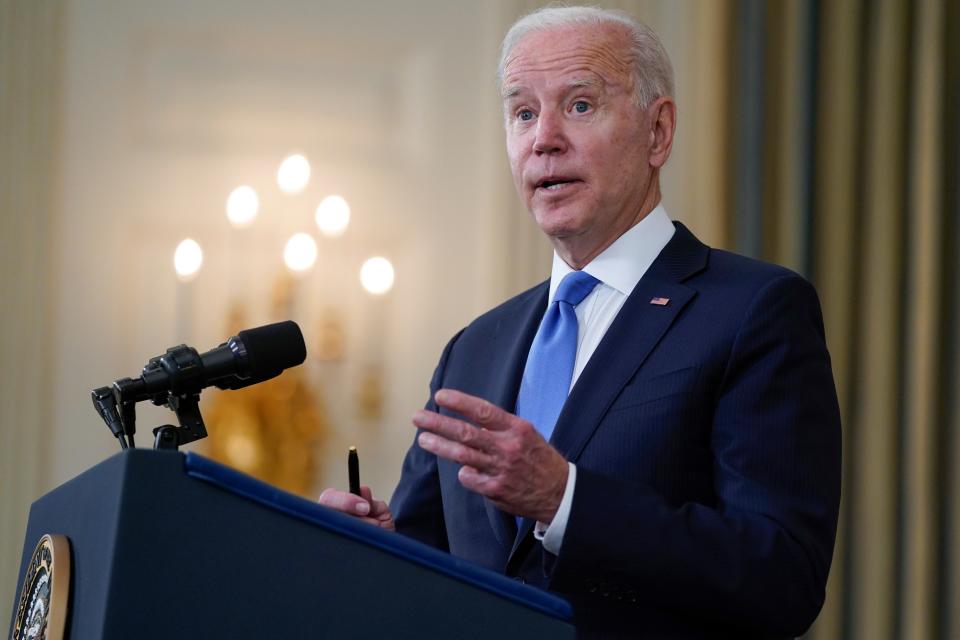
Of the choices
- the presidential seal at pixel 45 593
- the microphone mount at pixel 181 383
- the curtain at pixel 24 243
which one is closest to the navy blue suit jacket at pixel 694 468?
the microphone mount at pixel 181 383

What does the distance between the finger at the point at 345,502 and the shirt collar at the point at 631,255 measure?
0.58 m

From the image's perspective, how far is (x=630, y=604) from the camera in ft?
5.77

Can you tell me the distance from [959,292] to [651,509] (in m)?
2.86

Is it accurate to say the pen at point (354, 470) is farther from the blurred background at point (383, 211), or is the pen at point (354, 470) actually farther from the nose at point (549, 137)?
the blurred background at point (383, 211)

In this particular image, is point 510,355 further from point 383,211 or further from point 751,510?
point 383,211

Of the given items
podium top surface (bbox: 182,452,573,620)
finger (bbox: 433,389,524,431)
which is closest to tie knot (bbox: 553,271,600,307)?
finger (bbox: 433,389,524,431)

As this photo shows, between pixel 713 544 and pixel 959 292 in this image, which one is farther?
pixel 959 292

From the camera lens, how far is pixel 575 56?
2.26 m

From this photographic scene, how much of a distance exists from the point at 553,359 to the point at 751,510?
19.3 inches

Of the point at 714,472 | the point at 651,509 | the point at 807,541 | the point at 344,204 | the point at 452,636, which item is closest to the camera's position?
the point at 452,636

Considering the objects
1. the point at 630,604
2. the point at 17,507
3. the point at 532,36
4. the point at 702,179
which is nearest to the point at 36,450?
the point at 17,507

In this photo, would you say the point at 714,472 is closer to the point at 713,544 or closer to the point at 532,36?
the point at 713,544

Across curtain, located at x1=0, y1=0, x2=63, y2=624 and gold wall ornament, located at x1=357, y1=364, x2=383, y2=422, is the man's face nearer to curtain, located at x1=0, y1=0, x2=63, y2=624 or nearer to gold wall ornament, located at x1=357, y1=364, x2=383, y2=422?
gold wall ornament, located at x1=357, y1=364, x2=383, y2=422

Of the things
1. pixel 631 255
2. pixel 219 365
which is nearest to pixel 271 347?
pixel 219 365
